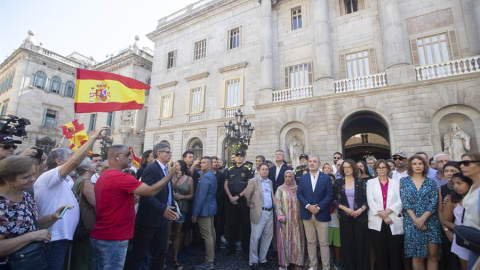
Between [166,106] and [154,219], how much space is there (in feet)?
57.8

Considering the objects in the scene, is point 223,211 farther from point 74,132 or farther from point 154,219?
point 74,132

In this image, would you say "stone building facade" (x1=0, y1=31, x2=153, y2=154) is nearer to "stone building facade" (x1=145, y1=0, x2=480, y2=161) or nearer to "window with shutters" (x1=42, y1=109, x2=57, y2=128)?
"window with shutters" (x1=42, y1=109, x2=57, y2=128)

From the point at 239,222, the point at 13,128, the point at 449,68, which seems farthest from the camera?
the point at 449,68

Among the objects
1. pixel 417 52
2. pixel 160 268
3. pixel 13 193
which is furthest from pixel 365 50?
pixel 13 193

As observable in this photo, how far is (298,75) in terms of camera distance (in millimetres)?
14453

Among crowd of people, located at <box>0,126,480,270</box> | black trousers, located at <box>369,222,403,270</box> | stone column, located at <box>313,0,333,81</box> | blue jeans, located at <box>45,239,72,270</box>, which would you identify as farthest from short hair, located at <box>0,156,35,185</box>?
stone column, located at <box>313,0,333,81</box>

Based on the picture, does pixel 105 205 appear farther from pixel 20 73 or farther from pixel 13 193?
pixel 20 73

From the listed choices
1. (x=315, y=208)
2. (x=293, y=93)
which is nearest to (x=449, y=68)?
(x=293, y=93)

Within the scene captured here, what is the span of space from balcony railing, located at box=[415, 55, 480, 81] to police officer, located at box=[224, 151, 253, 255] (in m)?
10.0

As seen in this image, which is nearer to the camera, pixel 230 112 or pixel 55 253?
pixel 55 253

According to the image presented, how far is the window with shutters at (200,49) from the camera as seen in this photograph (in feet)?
63.0

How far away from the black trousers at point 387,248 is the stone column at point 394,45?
933 cm

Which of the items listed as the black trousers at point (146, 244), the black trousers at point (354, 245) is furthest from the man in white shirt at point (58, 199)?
the black trousers at point (354, 245)

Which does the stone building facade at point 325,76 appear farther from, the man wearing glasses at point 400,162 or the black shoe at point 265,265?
the black shoe at point 265,265
